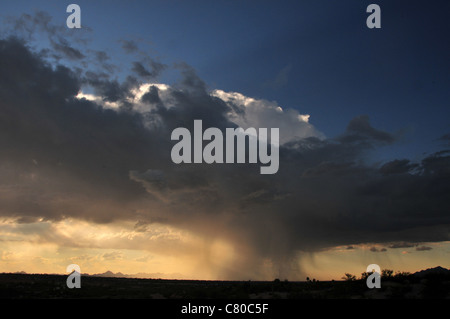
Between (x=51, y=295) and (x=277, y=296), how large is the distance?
2843cm
